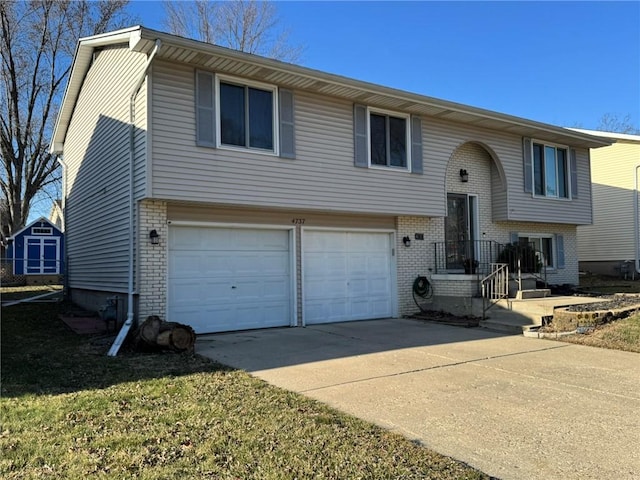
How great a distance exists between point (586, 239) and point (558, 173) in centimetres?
915

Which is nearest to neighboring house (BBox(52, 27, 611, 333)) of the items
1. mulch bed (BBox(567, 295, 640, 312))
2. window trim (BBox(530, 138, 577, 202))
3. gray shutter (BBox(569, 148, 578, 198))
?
window trim (BBox(530, 138, 577, 202))

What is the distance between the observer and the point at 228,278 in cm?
1048

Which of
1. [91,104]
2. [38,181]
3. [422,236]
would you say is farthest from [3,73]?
[422,236]

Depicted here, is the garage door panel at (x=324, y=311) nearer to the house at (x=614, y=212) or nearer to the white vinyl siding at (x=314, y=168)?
the white vinyl siding at (x=314, y=168)

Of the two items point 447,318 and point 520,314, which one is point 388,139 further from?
point 520,314

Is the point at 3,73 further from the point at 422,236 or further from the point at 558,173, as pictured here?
the point at 558,173

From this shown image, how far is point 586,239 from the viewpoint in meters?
23.8

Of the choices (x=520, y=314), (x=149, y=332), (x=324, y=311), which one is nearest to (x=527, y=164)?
(x=520, y=314)

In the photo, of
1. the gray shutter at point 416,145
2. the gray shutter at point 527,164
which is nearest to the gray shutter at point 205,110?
the gray shutter at point 416,145

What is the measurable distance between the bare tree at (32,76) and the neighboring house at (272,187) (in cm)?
1232

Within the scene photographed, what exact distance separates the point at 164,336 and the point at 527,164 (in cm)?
1196

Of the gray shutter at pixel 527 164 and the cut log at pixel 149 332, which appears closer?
the cut log at pixel 149 332

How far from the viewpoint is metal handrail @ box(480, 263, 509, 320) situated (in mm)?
11852

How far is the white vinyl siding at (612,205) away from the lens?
22.0 meters
